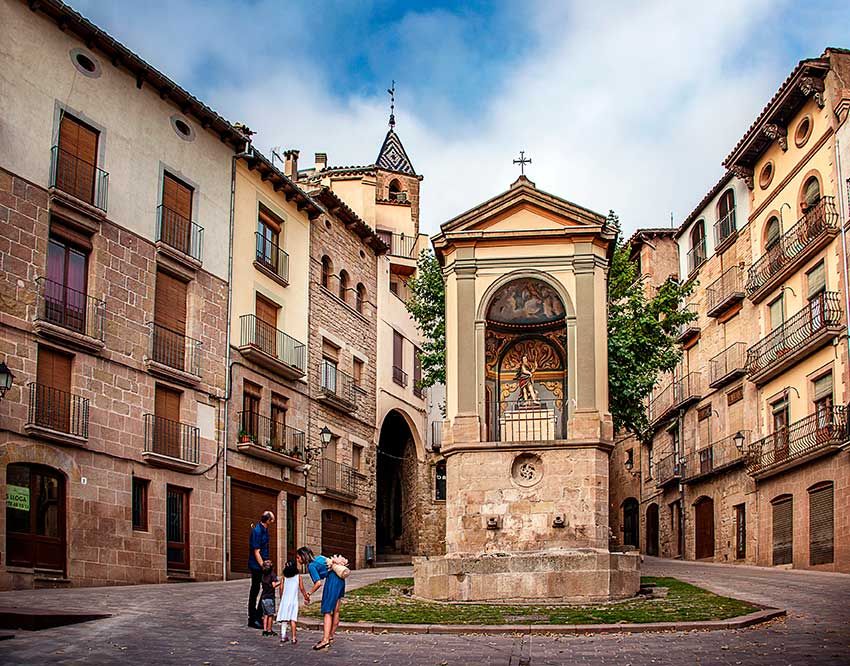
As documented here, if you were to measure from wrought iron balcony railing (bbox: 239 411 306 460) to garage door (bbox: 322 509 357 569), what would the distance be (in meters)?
2.73

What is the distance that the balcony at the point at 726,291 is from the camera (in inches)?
1439

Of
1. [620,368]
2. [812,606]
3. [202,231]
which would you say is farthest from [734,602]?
[202,231]

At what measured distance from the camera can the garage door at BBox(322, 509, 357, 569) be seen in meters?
35.3

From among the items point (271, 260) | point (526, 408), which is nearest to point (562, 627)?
point (526, 408)

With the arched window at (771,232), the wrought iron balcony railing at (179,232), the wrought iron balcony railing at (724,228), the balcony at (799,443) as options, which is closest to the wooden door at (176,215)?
the wrought iron balcony railing at (179,232)

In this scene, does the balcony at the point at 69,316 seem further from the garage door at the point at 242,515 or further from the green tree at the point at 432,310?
the green tree at the point at 432,310

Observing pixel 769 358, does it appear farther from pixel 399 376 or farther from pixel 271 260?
pixel 271 260

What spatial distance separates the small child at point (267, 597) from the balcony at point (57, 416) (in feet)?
30.0

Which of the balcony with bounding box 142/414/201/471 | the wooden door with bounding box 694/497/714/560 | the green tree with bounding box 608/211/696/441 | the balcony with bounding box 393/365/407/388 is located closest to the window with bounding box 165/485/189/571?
the balcony with bounding box 142/414/201/471

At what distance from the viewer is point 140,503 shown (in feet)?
87.0

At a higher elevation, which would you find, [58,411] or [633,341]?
[633,341]

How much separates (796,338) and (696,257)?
909cm

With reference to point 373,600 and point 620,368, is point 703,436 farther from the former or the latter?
point 373,600

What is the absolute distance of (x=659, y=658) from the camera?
12578 millimetres
